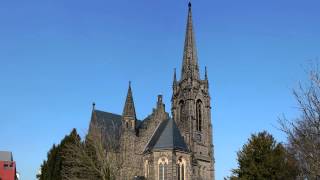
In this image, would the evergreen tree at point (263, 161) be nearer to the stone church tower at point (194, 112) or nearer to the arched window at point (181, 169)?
the arched window at point (181, 169)

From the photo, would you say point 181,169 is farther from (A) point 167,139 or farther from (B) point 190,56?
(B) point 190,56

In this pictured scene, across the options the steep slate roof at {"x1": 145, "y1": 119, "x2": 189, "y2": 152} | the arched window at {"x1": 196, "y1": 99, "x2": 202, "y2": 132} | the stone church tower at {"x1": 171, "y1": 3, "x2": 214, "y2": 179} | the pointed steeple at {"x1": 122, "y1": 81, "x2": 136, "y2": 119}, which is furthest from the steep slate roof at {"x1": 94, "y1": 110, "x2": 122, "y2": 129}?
the arched window at {"x1": 196, "y1": 99, "x2": 202, "y2": 132}

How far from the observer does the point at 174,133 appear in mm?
59469

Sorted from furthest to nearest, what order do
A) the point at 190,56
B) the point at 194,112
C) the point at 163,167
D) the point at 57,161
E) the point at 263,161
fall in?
the point at 190,56
the point at 194,112
the point at 163,167
the point at 57,161
the point at 263,161

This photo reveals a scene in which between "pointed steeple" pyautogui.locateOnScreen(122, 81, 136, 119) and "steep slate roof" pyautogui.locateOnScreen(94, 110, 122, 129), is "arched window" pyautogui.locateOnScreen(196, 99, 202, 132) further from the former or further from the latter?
"pointed steeple" pyautogui.locateOnScreen(122, 81, 136, 119)

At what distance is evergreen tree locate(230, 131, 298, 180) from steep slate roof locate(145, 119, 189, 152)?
1845cm

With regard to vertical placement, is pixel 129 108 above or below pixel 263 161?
above

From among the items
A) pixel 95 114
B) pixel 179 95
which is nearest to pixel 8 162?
pixel 95 114

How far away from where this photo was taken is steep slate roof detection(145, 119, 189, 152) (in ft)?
190

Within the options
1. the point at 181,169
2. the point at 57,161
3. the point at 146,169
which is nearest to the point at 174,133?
the point at 181,169

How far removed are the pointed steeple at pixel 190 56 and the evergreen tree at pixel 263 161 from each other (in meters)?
32.3

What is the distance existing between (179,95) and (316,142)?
161 ft

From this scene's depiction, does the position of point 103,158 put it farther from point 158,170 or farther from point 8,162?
point 8,162

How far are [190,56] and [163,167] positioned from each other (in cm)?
2362
